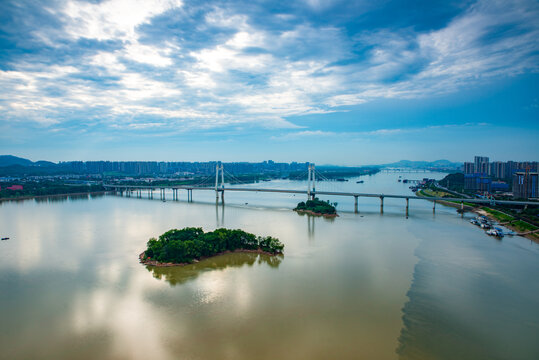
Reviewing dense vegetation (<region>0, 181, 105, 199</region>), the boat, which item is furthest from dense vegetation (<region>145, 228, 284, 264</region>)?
dense vegetation (<region>0, 181, 105, 199</region>)

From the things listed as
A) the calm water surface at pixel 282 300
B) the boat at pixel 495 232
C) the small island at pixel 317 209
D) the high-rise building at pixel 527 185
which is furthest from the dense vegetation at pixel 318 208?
the high-rise building at pixel 527 185

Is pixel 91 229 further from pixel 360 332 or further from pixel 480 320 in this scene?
pixel 480 320

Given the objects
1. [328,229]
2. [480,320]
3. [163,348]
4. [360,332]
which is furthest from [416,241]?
[163,348]

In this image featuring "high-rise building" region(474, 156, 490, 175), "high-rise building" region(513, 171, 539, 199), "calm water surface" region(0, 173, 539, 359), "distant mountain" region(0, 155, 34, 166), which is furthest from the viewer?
"distant mountain" region(0, 155, 34, 166)

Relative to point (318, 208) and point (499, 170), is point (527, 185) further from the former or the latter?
point (499, 170)

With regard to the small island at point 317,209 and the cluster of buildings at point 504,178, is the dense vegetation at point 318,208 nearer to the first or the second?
the small island at point 317,209

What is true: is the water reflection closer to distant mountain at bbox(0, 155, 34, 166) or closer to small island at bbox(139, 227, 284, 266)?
small island at bbox(139, 227, 284, 266)
